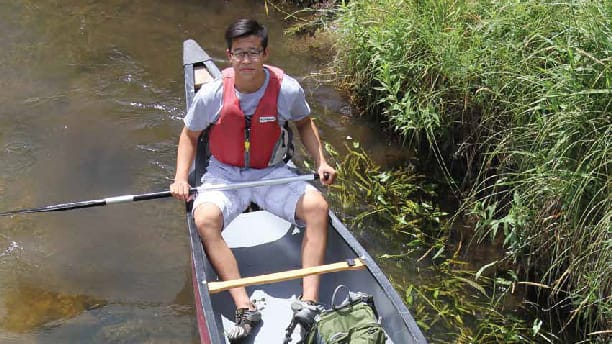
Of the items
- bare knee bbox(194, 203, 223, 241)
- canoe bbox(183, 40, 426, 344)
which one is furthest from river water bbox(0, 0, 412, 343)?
bare knee bbox(194, 203, 223, 241)

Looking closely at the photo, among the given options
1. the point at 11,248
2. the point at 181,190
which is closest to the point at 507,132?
the point at 181,190

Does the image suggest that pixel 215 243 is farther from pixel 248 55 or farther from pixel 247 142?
pixel 248 55

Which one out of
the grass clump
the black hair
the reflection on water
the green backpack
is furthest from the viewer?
the reflection on water

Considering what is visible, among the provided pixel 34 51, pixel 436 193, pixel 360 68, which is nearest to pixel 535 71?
pixel 436 193

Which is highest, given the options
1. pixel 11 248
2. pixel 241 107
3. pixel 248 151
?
pixel 241 107

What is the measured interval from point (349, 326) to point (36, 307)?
222 cm

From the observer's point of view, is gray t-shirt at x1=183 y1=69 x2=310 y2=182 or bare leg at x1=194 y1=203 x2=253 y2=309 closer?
bare leg at x1=194 y1=203 x2=253 y2=309

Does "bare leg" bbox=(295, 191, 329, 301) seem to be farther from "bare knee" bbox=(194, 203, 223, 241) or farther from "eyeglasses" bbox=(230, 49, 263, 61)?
"eyeglasses" bbox=(230, 49, 263, 61)

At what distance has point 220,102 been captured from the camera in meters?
4.00

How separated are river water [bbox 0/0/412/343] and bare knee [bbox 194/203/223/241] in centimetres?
88

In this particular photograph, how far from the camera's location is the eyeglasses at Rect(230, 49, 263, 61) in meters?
3.76

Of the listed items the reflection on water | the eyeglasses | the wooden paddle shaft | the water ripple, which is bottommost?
the reflection on water

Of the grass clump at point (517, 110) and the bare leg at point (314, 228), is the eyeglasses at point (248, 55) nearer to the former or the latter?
the bare leg at point (314, 228)

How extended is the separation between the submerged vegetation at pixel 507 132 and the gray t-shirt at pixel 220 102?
1.31 metres
